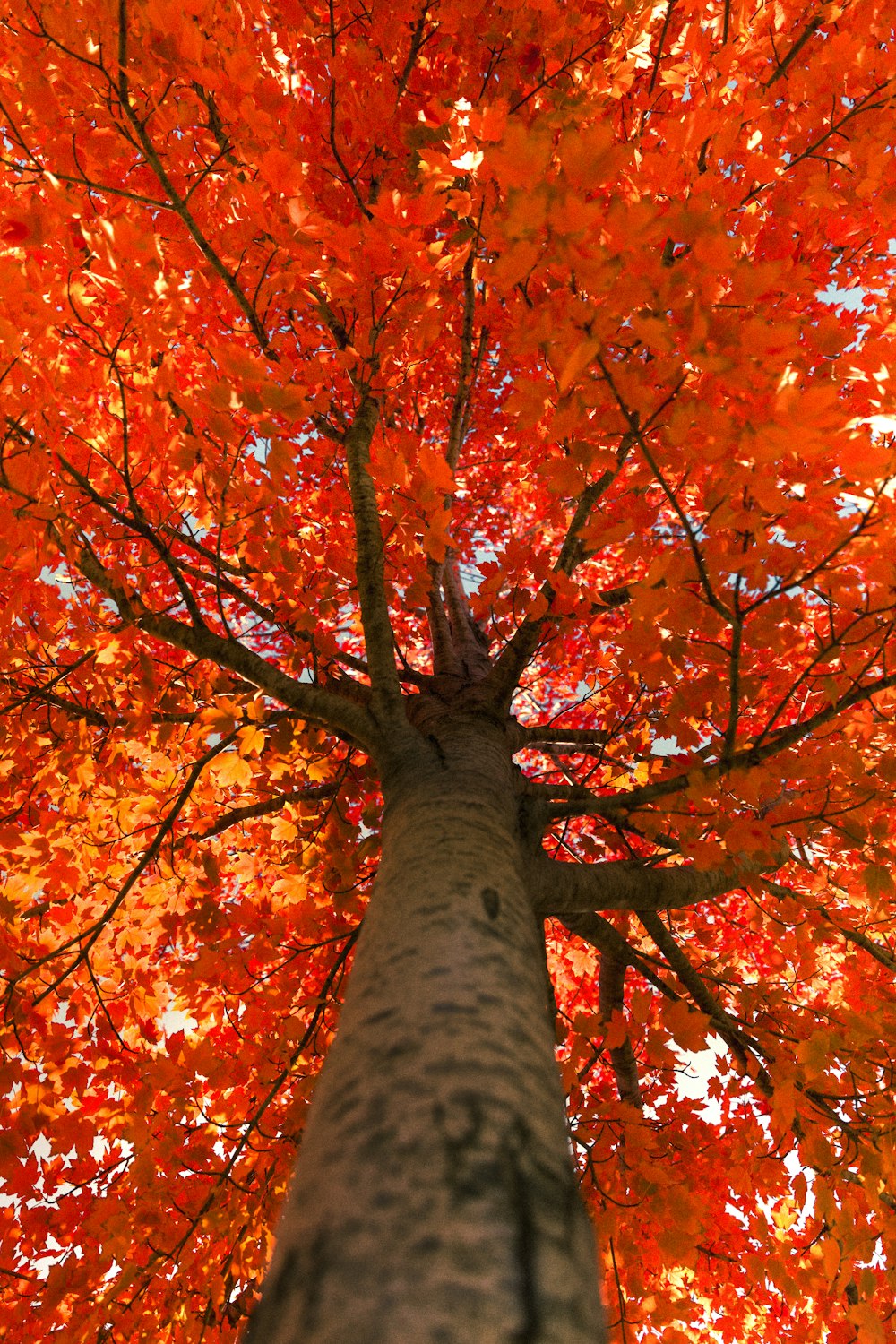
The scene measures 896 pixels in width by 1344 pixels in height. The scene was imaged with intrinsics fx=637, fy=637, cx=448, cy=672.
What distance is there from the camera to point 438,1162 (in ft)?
2.33

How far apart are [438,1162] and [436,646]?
2.81 metres

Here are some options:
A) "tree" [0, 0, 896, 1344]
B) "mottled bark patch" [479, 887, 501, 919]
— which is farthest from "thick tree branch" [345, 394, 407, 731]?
"mottled bark patch" [479, 887, 501, 919]

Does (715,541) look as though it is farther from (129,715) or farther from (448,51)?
(448,51)

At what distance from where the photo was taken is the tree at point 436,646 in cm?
99

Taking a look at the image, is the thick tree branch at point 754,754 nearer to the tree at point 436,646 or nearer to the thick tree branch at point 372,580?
the tree at point 436,646

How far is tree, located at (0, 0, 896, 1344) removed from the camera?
0.99 metres

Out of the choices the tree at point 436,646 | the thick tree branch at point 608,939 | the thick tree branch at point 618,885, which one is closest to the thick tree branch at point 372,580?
the tree at point 436,646

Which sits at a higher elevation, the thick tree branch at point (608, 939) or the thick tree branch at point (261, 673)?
the thick tree branch at point (261, 673)

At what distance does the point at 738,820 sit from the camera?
1.89 meters

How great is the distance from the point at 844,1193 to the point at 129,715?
3569 millimetres

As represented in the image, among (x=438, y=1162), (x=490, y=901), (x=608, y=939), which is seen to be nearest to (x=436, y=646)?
(x=608, y=939)

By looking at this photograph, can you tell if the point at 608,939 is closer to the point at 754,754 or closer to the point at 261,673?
the point at 754,754

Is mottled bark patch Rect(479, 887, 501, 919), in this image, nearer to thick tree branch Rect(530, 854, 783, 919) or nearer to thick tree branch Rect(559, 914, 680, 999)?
thick tree branch Rect(530, 854, 783, 919)

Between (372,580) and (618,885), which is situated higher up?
(372,580)
